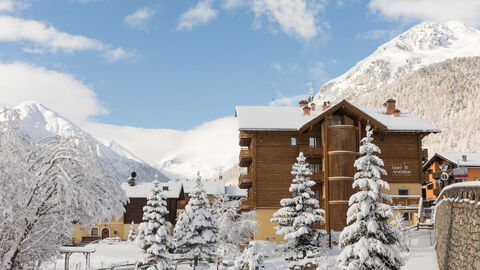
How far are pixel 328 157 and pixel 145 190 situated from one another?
40.8 m

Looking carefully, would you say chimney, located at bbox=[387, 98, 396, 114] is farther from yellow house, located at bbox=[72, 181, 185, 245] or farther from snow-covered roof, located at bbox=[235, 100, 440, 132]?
yellow house, located at bbox=[72, 181, 185, 245]

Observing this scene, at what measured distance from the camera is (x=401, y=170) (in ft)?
162

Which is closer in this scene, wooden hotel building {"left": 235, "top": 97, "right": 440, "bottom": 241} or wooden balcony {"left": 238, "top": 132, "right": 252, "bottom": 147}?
wooden hotel building {"left": 235, "top": 97, "right": 440, "bottom": 241}

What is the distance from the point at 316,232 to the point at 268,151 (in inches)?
488

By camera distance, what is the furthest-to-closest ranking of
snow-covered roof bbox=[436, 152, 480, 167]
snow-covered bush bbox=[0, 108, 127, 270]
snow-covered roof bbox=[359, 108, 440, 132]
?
snow-covered roof bbox=[436, 152, 480, 167] → snow-covered roof bbox=[359, 108, 440, 132] → snow-covered bush bbox=[0, 108, 127, 270]

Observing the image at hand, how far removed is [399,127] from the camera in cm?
4972

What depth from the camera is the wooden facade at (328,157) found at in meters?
46.3

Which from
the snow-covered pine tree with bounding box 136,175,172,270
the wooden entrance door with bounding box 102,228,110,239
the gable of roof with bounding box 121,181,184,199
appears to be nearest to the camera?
the snow-covered pine tree with bounding box 136,175,172,270

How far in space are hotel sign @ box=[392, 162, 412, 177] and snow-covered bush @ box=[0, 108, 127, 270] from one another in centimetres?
3652

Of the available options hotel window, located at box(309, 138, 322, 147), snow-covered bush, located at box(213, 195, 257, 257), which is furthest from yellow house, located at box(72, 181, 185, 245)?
hotel window, located at box(309, 138, 322, 147)

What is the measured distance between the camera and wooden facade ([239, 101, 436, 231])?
46.3m

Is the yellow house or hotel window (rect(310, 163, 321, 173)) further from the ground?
hotel window (rect(310, 163, 321, 173))

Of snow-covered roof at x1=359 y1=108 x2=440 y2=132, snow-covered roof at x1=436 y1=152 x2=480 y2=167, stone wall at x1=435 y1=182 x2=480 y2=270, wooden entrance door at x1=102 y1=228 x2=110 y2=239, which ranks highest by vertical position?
snow-covered roof at x1=359 y1=108 x2=440 y2=132

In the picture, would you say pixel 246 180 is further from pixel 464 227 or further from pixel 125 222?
pixel 464 227
